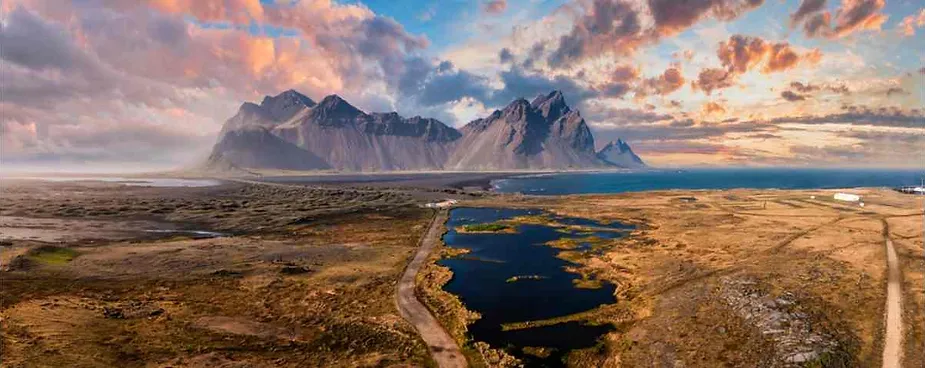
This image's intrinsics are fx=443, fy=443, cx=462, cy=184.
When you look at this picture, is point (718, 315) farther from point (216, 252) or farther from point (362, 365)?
point (216, 252)

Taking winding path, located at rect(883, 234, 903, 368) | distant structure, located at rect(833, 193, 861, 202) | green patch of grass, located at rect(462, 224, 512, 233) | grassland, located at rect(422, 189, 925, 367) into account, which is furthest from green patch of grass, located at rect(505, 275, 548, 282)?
distant structure, located at rect(833, 193, 861, 202)

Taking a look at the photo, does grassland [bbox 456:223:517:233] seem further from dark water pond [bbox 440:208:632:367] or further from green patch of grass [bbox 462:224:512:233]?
dark water pond [bbox 440:208:632:367]

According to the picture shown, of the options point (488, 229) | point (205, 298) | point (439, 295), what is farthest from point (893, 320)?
point (488, 229)

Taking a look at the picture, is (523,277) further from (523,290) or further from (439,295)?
(439,295)

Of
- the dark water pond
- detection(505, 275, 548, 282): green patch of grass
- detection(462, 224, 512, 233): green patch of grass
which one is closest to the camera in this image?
the dark water pond

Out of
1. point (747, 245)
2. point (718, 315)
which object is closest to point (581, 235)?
point (747, 245)
